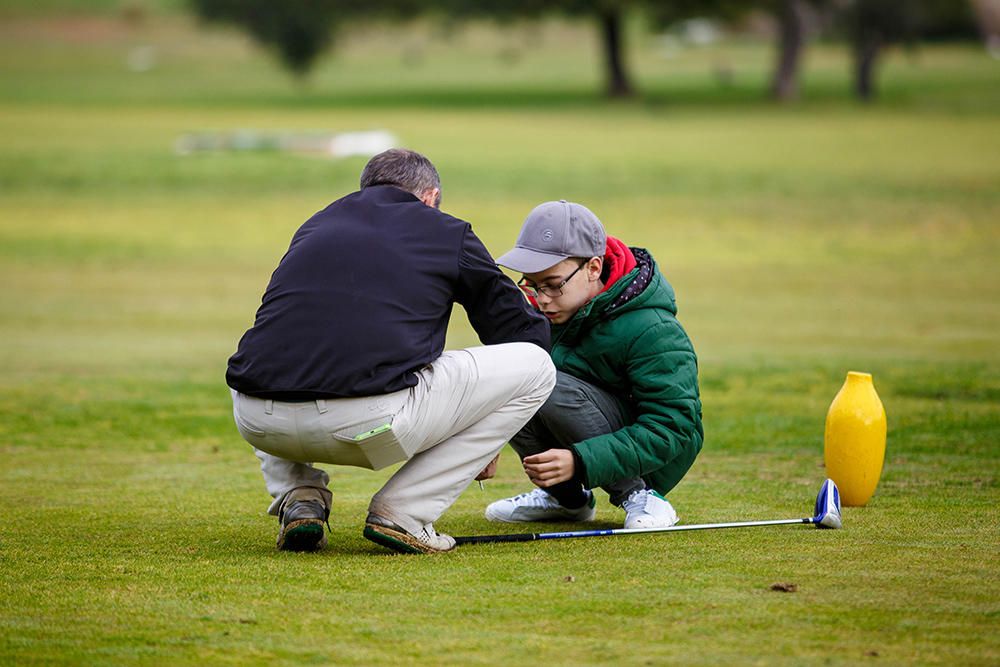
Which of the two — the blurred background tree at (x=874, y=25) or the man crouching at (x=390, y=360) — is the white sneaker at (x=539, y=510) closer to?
the man crouching at (x=390, y=360)

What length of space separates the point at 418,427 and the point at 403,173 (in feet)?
3.28

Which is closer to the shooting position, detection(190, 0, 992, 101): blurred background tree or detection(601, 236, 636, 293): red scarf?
detection(601, 236, 636, 293): red scarf

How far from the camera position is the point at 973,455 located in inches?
339

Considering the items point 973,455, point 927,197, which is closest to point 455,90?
point 927,197

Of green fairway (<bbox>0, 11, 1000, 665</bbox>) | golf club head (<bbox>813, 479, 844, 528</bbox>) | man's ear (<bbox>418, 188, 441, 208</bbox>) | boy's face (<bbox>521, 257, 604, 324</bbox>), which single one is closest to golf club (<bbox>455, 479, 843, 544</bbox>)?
golf club head (<bbox>813, 479, 844, 528</bbox>)

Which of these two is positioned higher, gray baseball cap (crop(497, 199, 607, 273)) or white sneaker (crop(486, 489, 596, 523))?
gray baseball cap (crop(497, 199, 607, 273))

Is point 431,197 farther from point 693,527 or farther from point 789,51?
point 789,51

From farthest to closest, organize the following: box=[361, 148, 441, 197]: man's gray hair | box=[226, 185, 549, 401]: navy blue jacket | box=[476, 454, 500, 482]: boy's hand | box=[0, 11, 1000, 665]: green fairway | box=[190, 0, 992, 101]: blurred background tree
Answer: box=[190, 0, 992, 101]: blurred background tree
box=[476, 454, 500, 482]: boy's hand
box=[361, 148, 441, 197]: man's gray hair
box=[226, 185, 549, 401]: navy blue jacket
box=[0, 11, 1000, 665]: green fairway

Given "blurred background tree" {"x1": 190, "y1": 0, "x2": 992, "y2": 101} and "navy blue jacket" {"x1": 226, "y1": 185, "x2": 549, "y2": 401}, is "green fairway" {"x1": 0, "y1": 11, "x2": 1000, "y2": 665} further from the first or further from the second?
"blurred background tree" {"x1": 190, "y1": 0, "x2": 992, "y2": 101}

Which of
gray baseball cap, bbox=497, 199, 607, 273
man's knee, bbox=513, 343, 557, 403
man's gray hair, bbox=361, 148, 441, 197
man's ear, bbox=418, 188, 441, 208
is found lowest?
man's knee, bbox=513, 343, 557, 403

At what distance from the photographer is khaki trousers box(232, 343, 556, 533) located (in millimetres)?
5582

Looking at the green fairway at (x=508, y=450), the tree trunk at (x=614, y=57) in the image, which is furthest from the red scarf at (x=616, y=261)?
the tree trunk at (x=614, y=57)

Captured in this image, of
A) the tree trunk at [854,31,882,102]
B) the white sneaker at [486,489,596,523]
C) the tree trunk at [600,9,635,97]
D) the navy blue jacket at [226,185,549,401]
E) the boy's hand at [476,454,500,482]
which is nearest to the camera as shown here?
the navy blue jacket at [226,185,549,401]

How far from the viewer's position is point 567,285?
20.3 ft
